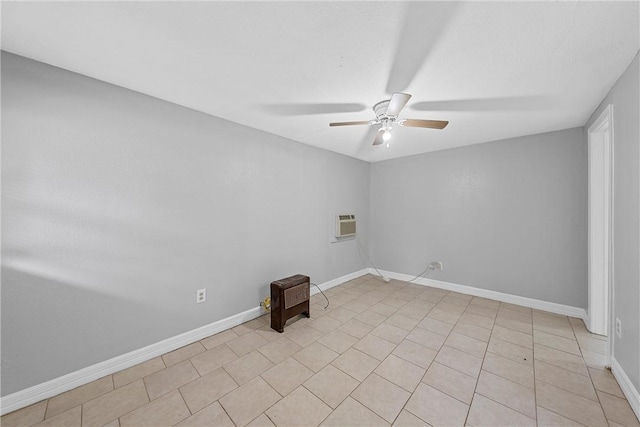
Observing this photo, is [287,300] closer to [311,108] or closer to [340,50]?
[311,108]

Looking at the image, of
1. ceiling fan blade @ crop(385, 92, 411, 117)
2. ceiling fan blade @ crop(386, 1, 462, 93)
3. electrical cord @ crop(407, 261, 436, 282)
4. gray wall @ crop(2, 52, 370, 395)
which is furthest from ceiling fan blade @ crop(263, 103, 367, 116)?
electrical cord @ crop(407, 261, 436, 282)

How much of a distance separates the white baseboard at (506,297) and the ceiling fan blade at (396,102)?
9.43 ft

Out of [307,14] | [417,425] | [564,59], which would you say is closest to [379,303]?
[417,425]

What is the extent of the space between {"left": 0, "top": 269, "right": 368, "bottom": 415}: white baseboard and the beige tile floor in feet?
0.16

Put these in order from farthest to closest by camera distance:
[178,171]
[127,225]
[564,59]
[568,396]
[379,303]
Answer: [379,303]
[178,171]
[127,225]
[568,396]
[564,59]

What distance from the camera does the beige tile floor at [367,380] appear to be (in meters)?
1.38

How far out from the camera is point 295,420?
1.35m

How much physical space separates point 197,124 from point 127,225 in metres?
1.07

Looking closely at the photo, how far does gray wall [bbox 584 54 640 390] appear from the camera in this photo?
1.41 meters

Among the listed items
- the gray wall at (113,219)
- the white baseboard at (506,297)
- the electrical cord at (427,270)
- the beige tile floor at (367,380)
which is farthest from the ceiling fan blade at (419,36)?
the white baseboard at (506,297)

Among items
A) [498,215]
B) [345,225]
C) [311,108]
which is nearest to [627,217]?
[498,215]

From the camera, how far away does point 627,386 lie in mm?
1486

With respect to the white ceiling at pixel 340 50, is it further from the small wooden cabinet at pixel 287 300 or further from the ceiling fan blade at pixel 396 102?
the small wooden cabinet at pixel 287 300

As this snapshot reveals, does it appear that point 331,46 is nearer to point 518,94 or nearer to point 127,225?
point 518,94
